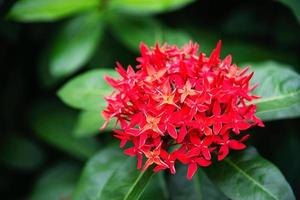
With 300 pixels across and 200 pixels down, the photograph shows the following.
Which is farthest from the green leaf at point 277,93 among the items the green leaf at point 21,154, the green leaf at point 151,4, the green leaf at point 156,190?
the green leaf at point 21,154

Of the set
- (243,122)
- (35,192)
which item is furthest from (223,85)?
(35,192)

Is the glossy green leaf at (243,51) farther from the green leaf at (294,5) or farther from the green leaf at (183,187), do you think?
the green leaf at (183,187)

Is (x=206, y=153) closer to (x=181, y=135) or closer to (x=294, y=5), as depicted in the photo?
(x=181, y=135)

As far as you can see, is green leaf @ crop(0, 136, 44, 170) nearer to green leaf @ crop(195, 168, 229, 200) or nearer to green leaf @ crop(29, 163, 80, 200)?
green leaf @ crop(29, 163, 80, 200)

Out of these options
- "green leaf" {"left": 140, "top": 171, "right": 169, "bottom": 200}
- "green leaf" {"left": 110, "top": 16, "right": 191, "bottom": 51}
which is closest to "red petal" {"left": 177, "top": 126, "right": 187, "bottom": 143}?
"green leaf" {"left": 140, "top": 171, "right": 169, "bottom": 200}

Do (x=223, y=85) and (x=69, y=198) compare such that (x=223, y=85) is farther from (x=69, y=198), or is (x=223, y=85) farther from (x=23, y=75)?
(x=23, y=75)

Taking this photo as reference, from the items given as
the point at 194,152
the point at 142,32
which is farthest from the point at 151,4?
the point at 194,152
